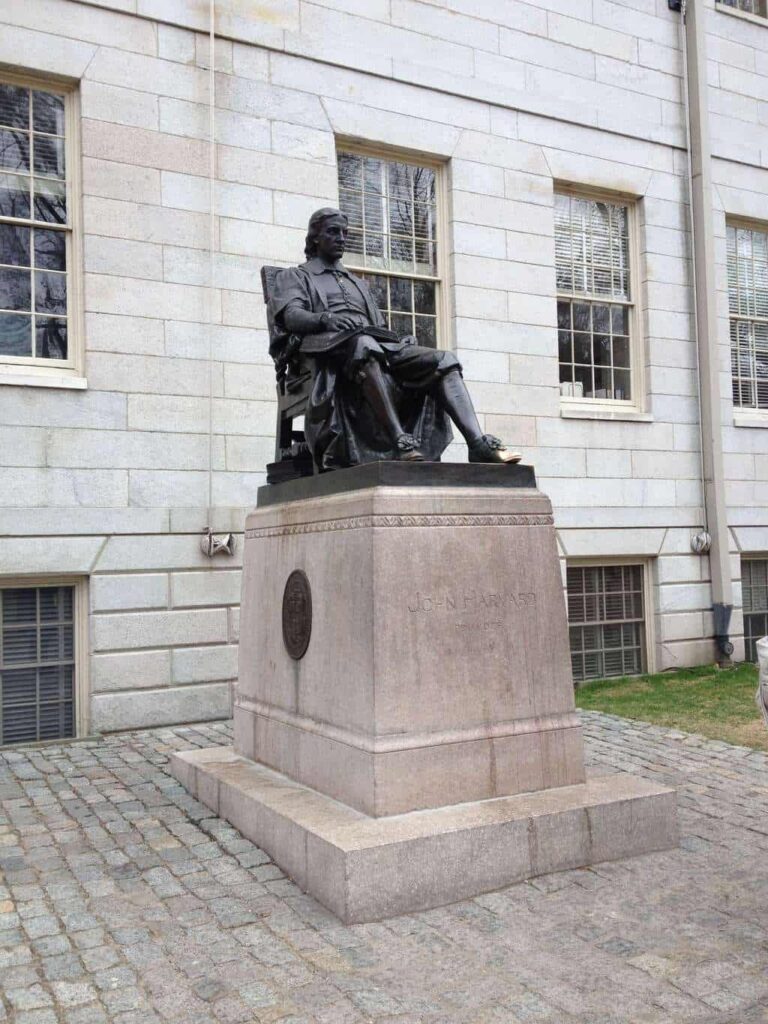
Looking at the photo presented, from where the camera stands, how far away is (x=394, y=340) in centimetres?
570

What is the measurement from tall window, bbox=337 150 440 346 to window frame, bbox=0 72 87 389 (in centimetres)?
272

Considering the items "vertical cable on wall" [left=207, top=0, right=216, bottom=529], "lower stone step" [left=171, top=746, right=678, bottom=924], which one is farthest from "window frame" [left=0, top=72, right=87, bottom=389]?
"lower stone step" [left=171, top=746, right=678, bottom=924]

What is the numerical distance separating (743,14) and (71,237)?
9.29 metres

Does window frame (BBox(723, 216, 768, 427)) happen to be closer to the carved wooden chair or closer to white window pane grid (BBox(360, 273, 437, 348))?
white window pane grid (BBox(360, 273, 437, 348))

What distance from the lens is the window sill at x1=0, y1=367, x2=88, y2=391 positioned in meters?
7.92

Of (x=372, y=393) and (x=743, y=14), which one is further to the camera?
(x=743, y=14)

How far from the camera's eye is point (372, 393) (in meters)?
5.42

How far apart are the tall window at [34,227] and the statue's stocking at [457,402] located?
4327 millimetres

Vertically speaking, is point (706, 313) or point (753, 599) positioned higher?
point (706, 313)

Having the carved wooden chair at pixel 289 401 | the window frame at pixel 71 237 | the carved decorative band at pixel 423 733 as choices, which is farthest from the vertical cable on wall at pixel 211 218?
the carved decorative band at pixel 423 733

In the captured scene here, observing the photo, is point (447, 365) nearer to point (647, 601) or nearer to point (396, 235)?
point (396, 235)

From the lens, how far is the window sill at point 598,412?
428 inches

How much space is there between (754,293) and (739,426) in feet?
6.52

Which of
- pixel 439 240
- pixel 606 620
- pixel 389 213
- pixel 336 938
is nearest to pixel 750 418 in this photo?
pixel 606 620
